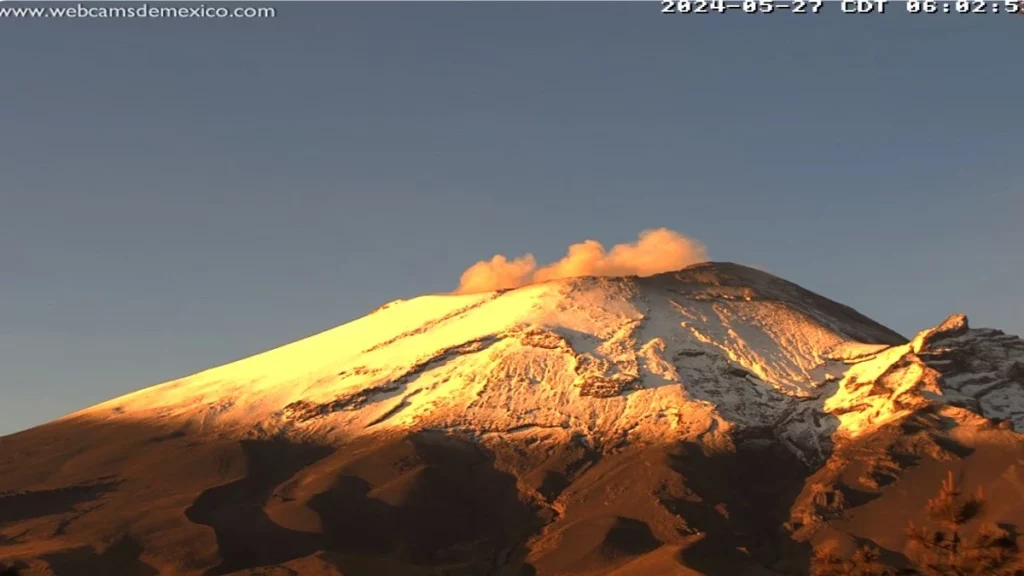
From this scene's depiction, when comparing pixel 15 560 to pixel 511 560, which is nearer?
pixel 15 560

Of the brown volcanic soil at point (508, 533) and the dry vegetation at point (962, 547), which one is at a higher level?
the dry vegetation at point (962, 547)

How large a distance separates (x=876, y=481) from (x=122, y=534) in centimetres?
11360

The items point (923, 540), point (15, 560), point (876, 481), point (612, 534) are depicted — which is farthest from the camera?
point (876, 481)

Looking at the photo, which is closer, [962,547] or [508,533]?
[962,547]

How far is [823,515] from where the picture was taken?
632ft

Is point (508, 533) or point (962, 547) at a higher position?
point (962, 547)

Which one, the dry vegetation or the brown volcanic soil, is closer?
the dry vegetation

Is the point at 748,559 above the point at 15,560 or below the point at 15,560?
below

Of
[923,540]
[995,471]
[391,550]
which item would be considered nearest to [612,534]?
[391,550]

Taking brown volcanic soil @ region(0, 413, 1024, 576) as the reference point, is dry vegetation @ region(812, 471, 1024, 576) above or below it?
above

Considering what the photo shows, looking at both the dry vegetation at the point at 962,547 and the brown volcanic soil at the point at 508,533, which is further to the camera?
the brown volcanic soil at the point at 508,533

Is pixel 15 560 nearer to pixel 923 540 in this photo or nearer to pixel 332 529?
pixel 332 529

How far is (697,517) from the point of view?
19162 cm

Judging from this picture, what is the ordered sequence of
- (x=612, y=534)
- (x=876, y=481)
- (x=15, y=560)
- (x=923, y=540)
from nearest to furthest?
(x=923, y=540)
(x=15, y=560)
(x=612, y=534)
(x=876, y=481)
